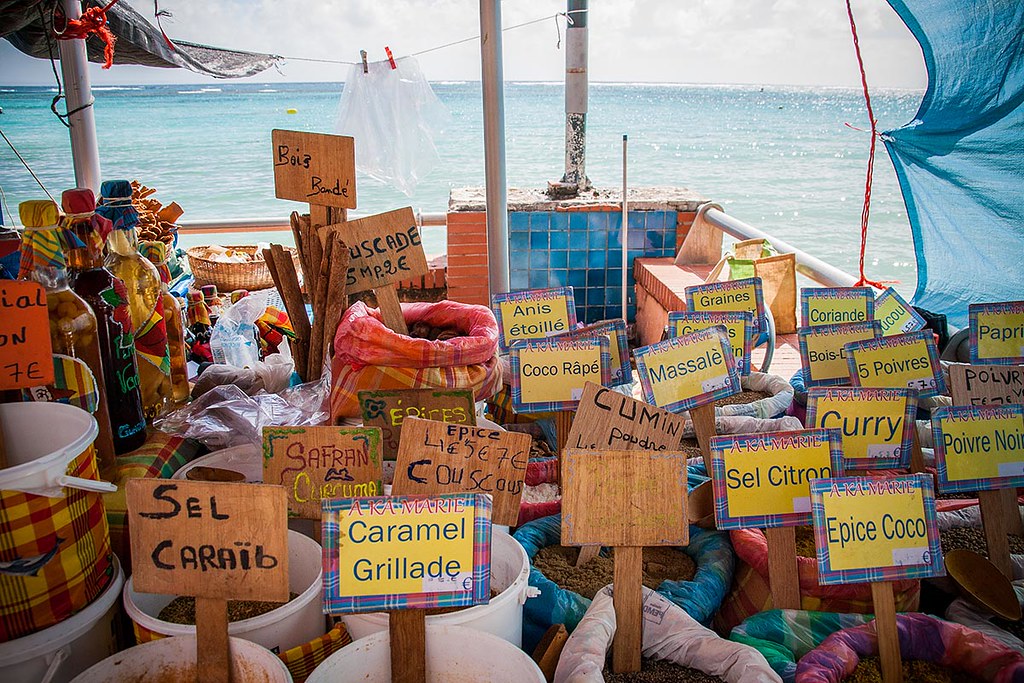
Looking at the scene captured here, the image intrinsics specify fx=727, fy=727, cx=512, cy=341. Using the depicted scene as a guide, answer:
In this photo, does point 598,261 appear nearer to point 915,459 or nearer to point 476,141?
point 915,459

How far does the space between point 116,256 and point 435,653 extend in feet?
3.63

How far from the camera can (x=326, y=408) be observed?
5.62 feet

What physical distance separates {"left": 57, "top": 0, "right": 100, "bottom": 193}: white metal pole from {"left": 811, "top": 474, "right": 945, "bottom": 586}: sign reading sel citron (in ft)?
8.31

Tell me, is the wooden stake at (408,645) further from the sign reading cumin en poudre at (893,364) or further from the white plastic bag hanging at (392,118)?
the white plastic bag hanging at (392,118)

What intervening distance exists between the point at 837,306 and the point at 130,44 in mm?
2965

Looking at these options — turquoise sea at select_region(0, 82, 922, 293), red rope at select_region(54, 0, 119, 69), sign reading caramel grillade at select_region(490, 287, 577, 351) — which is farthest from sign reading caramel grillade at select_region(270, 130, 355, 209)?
red rope at select_region(54, 0, 119, 69)

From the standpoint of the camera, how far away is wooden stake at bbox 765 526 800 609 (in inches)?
45.0

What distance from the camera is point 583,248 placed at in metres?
3.51

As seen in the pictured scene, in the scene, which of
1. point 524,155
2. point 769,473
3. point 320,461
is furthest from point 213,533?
point 524,155

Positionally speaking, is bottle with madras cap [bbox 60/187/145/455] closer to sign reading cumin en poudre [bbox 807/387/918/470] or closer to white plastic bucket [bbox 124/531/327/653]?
white plastic bucket [bbox 124/531/327/653]

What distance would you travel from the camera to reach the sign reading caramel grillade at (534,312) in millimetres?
1703

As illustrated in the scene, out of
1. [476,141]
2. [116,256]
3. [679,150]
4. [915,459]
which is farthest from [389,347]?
[679,150]

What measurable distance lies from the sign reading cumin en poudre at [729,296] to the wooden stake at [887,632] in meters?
0.88

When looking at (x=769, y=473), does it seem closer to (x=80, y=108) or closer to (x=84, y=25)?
(x=84, y=25)
